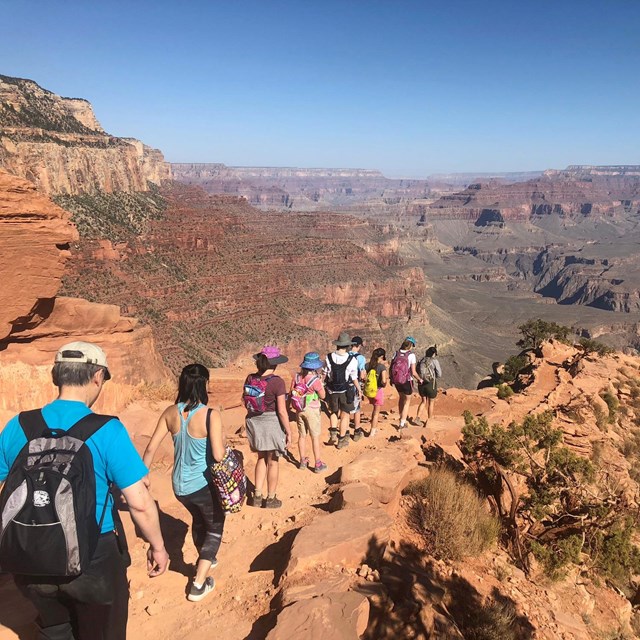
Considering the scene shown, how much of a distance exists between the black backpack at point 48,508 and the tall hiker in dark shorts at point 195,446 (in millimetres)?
1548

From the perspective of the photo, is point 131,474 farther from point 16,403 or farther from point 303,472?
point 16,403

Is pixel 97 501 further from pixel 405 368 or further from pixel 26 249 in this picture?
pixel 405 368

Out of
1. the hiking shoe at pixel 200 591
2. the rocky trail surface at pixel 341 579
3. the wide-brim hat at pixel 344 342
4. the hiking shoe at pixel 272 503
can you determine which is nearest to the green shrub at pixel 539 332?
the wide-brim hat at pixel 344 342

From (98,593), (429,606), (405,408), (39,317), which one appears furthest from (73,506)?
(405,408)

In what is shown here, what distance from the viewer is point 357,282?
280 feet

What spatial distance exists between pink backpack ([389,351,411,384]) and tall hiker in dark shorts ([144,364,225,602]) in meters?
5.53

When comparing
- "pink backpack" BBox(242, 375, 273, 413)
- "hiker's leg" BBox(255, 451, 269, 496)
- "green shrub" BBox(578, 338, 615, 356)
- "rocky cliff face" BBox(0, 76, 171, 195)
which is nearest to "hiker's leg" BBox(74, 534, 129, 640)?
"pink backpack" BBox(242, 375, 273, 413)

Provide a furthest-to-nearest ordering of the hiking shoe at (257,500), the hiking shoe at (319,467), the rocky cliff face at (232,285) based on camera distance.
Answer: the rocky cliff face at (232,285) < the hiking shoe at (319,467) < the hiking shoe at (257,500)

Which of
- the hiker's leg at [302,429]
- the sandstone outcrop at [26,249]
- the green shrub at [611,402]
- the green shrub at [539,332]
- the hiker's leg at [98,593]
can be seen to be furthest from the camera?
the green shrub at [539,332]

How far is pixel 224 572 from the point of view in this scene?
4.63 m

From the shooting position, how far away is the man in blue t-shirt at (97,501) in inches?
100

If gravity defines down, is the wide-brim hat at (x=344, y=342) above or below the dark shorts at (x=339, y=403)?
above

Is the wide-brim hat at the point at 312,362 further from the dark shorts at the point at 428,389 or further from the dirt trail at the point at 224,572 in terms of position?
the dark shorts at the point at 428,389

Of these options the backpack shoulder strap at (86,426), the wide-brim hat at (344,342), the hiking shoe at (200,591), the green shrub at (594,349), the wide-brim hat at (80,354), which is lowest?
the green shrub at (594,349)
